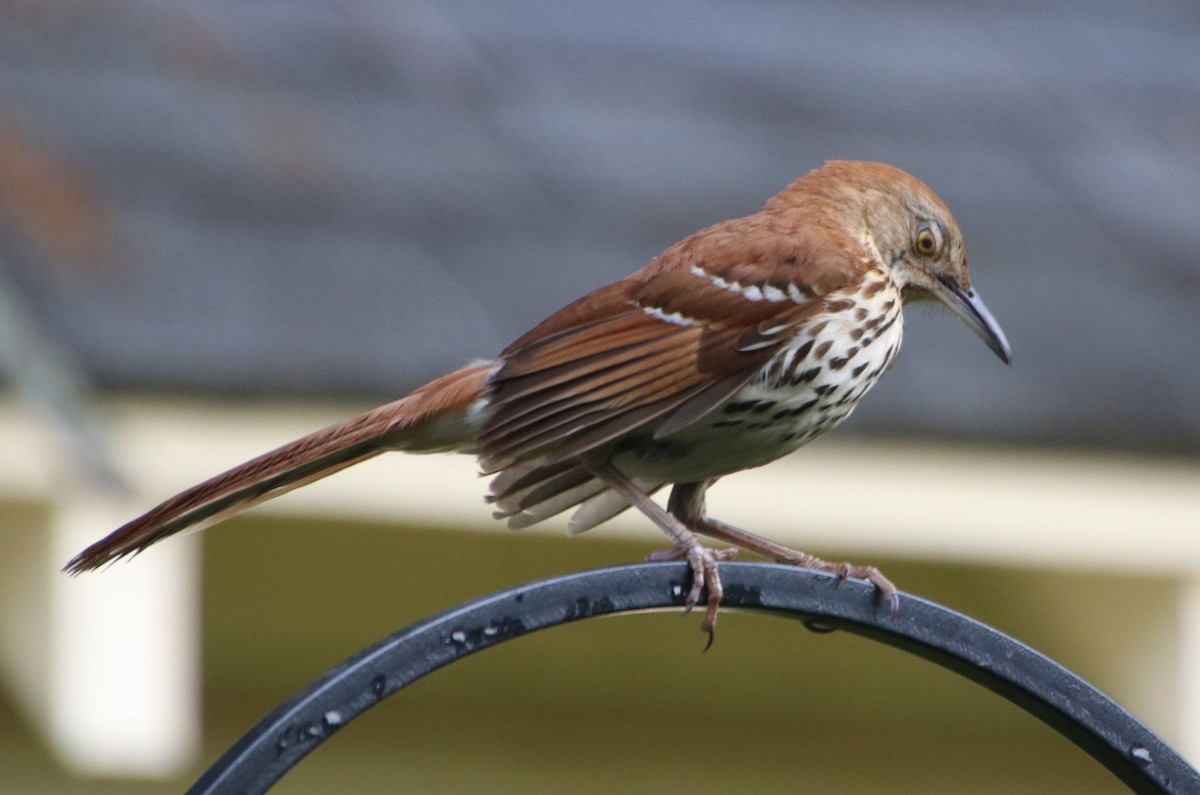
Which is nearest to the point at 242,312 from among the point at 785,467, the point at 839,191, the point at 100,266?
the point at 100,266

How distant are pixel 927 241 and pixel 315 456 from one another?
1327mm

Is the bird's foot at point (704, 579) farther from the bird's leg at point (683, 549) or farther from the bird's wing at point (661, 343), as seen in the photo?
the bird's wing at point (661, 343)

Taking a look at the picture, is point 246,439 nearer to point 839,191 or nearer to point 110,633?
point 110,633

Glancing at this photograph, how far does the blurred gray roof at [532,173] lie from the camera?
4867 millimetres

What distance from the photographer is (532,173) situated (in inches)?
222

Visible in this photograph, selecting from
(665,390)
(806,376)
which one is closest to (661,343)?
(665,390)

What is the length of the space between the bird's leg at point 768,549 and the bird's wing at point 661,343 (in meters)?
0.28

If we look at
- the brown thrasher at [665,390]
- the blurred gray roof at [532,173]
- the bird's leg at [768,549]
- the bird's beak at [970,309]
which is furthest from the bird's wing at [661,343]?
the blurred gray roof at [532,173]

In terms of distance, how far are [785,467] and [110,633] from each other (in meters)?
1.67

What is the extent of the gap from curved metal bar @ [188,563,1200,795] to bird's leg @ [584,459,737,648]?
23 millimetres

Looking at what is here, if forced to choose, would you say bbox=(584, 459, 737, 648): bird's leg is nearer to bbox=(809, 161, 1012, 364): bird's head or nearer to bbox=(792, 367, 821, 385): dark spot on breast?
bbox=(792, 367, 821, 385): dark spot on breast

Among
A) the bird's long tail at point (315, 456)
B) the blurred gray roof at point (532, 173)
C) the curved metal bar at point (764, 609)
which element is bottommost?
the curved metal bar at point (764, 609)

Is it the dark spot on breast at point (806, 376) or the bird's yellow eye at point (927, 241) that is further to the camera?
the bird's yellow eye at point (927, 241)

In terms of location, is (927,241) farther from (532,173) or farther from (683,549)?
(532,173)
